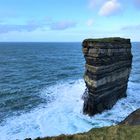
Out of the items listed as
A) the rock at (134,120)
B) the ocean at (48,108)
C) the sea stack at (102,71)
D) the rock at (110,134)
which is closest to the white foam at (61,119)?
the ocean at (48,108)

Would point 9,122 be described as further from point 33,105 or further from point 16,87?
point 16,87

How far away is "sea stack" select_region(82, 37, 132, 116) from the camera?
37.0m

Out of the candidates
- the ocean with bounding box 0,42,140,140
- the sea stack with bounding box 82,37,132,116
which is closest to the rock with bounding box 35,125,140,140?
the ocean with bounding box 0,42,140,140

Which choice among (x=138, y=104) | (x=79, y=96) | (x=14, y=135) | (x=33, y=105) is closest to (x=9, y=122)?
(x=14, y=135)

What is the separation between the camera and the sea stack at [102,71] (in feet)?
121

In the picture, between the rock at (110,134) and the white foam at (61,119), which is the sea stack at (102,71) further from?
the rock at (110,134)

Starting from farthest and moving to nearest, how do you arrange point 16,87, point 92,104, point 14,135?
point 16,87, point 92,104, point 14,135

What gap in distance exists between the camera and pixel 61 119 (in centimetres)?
3616

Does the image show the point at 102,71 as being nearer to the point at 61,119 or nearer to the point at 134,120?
the point at 61,119

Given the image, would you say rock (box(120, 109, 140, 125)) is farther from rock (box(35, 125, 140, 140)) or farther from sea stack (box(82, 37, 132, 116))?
sea stack (box(82, 37, 132, 116))

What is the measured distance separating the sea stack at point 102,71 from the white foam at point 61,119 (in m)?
1.41

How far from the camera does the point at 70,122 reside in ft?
115

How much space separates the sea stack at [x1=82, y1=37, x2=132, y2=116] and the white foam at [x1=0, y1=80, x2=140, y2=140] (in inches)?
55.6

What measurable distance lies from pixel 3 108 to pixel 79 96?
1269 centimetres
